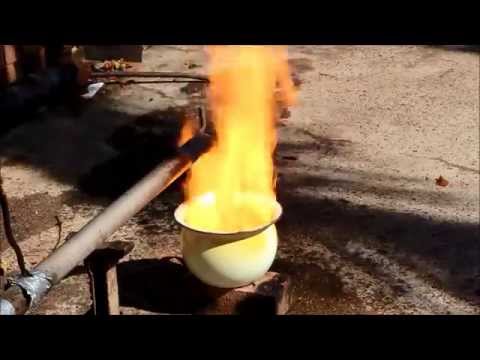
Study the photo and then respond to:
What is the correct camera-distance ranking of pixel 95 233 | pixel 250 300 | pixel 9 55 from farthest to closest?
pixel 9 55 < pixel 250 300 < pixel 95 233

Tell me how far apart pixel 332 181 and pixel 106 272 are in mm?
2767

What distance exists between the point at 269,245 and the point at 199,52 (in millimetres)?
6513

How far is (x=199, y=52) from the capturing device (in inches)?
384

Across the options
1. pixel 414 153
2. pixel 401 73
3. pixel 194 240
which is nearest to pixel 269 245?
pixel 194 240

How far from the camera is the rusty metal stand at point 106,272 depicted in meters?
3.34

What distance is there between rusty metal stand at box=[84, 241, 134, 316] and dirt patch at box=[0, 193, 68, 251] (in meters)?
1.59

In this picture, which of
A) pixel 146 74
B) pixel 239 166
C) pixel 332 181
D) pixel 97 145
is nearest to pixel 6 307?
pixel 239 166

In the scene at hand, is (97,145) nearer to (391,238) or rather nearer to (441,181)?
(391,238)

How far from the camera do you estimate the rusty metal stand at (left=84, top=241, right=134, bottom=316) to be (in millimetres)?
3340

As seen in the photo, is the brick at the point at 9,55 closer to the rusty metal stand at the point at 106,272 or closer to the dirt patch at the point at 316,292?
the dirt patch at the point at 316,292

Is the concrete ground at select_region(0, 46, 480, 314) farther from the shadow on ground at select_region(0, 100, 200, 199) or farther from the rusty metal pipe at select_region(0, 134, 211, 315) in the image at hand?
the rusty metal pipe at select_region(0, 134, 211, 315)

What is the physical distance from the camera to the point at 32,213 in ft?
17.4
